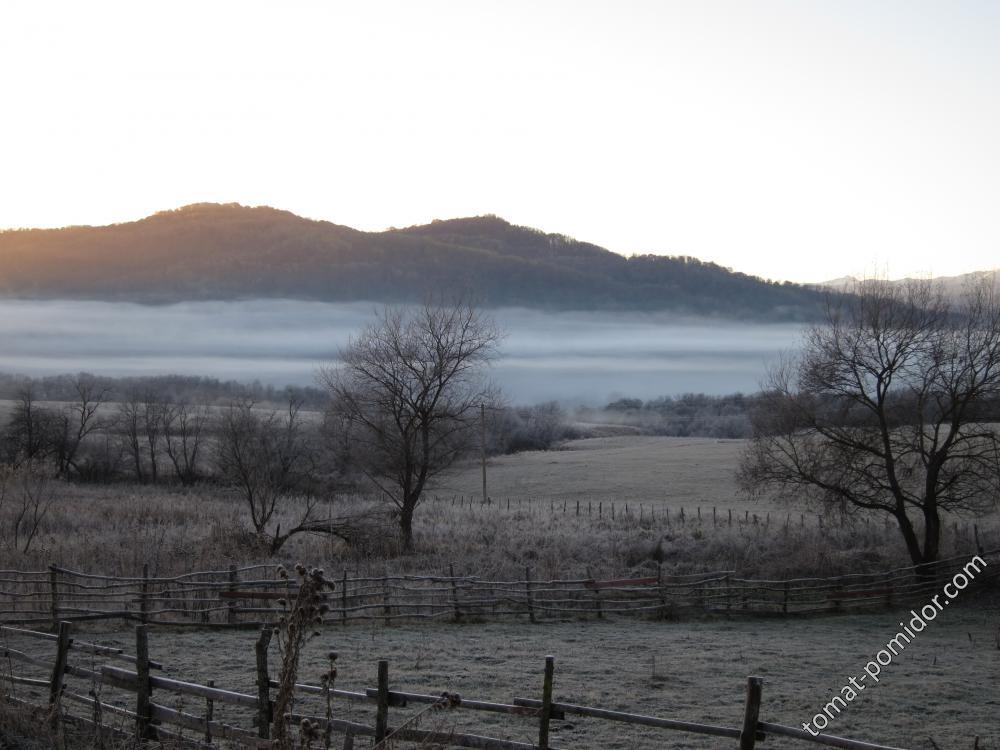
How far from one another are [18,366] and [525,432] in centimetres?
13827

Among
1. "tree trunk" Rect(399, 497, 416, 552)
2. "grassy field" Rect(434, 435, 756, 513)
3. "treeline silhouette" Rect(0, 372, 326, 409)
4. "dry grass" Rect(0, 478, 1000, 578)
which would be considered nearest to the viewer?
"dry grass" Rect(0, 478, 1000, 578)

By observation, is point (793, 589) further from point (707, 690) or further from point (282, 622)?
point (282, 622)

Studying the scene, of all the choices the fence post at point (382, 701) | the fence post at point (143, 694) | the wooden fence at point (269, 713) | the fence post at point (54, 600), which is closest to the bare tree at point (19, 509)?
the fence post at point (54, 600)

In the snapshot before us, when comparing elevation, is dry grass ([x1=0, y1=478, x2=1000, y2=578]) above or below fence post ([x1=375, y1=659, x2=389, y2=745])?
below

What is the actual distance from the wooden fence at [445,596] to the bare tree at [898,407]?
7.95ft

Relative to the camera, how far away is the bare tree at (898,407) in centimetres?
2611

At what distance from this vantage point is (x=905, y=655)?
17.6 m

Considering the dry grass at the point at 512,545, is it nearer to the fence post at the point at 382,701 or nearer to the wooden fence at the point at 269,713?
the wooden fence at the point at 269,713

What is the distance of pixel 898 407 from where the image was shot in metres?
26.7

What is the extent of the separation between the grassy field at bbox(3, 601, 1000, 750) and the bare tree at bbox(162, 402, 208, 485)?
44117 millimetres

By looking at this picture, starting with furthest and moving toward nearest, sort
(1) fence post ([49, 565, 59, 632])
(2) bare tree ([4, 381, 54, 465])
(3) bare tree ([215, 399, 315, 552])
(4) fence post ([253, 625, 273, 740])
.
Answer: (2) bare tree ([4, 381, 54, 465]), (3) bare tree ([215, 399, 315, 552]), (1) fence post ([49, 565, 59, 632]), (4) fence post ([253, 625, 273, 740])

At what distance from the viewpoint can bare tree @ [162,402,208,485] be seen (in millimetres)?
60188

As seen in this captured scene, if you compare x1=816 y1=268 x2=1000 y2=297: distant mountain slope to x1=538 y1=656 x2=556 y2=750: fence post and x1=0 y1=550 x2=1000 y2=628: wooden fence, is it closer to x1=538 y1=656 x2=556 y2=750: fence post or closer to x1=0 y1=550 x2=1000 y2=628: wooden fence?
x1=0 y1=550 x2=1000 y2=628: wooden fence

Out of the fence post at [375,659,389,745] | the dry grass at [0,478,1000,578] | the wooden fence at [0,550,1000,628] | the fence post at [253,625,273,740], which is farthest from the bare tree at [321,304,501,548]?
the fence post at [375,659,389,745]
